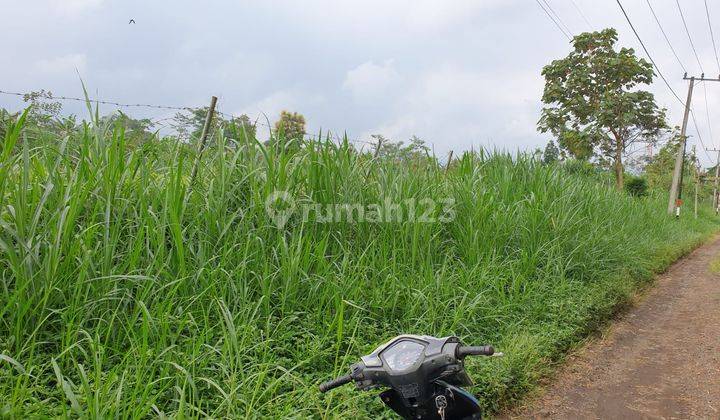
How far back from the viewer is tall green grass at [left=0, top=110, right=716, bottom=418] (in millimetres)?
2094

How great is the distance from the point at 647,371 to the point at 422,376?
10.7 ft

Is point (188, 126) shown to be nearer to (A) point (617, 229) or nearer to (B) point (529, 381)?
(B) point (529, 381)

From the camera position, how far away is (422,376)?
1.25m

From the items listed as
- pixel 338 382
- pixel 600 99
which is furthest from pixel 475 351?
pixel 600 99

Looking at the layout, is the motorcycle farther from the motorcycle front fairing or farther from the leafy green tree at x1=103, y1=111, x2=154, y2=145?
the leafy green tree at x1=103, y1=111, x2=154, y2=145

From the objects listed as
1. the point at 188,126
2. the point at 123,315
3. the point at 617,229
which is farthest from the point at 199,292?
the point at 617,229

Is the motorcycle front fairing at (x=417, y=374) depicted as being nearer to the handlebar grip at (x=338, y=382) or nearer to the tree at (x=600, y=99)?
the handlebar grip at (x=338, y=382)

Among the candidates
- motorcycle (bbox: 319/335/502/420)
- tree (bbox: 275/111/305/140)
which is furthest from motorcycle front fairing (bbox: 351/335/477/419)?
tree (bbox: 275/111/305/140)

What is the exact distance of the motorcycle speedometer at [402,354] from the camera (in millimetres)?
1275

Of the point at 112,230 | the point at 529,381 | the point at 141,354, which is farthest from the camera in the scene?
the point at 529,381

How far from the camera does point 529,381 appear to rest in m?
3.12

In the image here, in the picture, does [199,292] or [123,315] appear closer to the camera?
[123,315]

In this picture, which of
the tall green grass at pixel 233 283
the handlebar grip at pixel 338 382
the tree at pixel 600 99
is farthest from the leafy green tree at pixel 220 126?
the tree at pixel 600 99

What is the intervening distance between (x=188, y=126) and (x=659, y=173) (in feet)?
97.2
